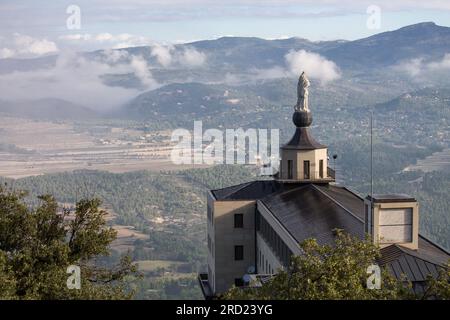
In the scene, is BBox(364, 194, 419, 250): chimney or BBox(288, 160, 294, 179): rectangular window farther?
BBox(288, 160, 294, 179): rectangular window

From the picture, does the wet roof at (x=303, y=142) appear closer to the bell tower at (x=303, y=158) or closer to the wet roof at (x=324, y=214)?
the bell tower at (x=303, y=158)

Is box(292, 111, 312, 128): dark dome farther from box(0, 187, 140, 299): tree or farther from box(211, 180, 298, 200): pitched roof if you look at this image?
box(0, 187, 140, 299): tree

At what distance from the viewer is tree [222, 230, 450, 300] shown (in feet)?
80.8

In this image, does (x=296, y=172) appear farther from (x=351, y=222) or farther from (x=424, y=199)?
(x=424, y=199)

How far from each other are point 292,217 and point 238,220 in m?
11.2

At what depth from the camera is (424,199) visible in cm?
19175

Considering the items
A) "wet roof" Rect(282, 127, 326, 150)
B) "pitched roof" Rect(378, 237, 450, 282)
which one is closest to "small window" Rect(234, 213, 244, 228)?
"wet roof" Rect(282, 127, 326, 150)

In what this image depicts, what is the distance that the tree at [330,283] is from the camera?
24625mm

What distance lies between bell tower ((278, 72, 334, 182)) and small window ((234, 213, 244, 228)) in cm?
395
